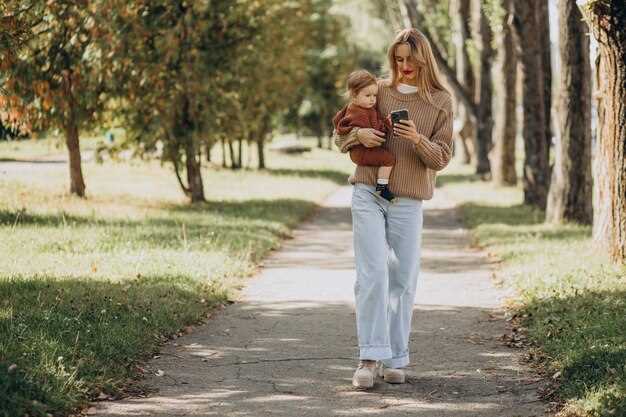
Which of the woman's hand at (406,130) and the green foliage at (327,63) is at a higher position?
the green foliage at (327,63)

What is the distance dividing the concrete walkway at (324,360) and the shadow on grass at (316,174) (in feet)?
73.3

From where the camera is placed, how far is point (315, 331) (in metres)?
8.66

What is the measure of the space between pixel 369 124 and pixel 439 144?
1.67 feet

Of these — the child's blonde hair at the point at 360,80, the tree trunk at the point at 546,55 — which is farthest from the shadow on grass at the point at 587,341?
the tree trunk at the point at 546,55

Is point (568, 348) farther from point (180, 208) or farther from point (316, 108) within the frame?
point (316, 108)

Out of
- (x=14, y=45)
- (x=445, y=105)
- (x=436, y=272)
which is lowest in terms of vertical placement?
(x=436, y=272)

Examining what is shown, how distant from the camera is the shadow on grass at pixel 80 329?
19.2 feet

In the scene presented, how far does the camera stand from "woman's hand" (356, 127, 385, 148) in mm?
6348

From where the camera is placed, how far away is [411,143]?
6582mm

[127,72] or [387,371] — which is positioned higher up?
[127,72]

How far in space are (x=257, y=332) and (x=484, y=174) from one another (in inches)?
982

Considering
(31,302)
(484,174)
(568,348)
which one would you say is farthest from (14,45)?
(484,174)

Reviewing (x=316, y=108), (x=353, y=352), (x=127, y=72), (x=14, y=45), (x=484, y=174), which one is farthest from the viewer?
(x=316, y=108)

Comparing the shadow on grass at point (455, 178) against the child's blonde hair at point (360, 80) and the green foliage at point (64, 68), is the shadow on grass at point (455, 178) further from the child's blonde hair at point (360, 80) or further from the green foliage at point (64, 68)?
the child's blonde hair at point (360, 80)
